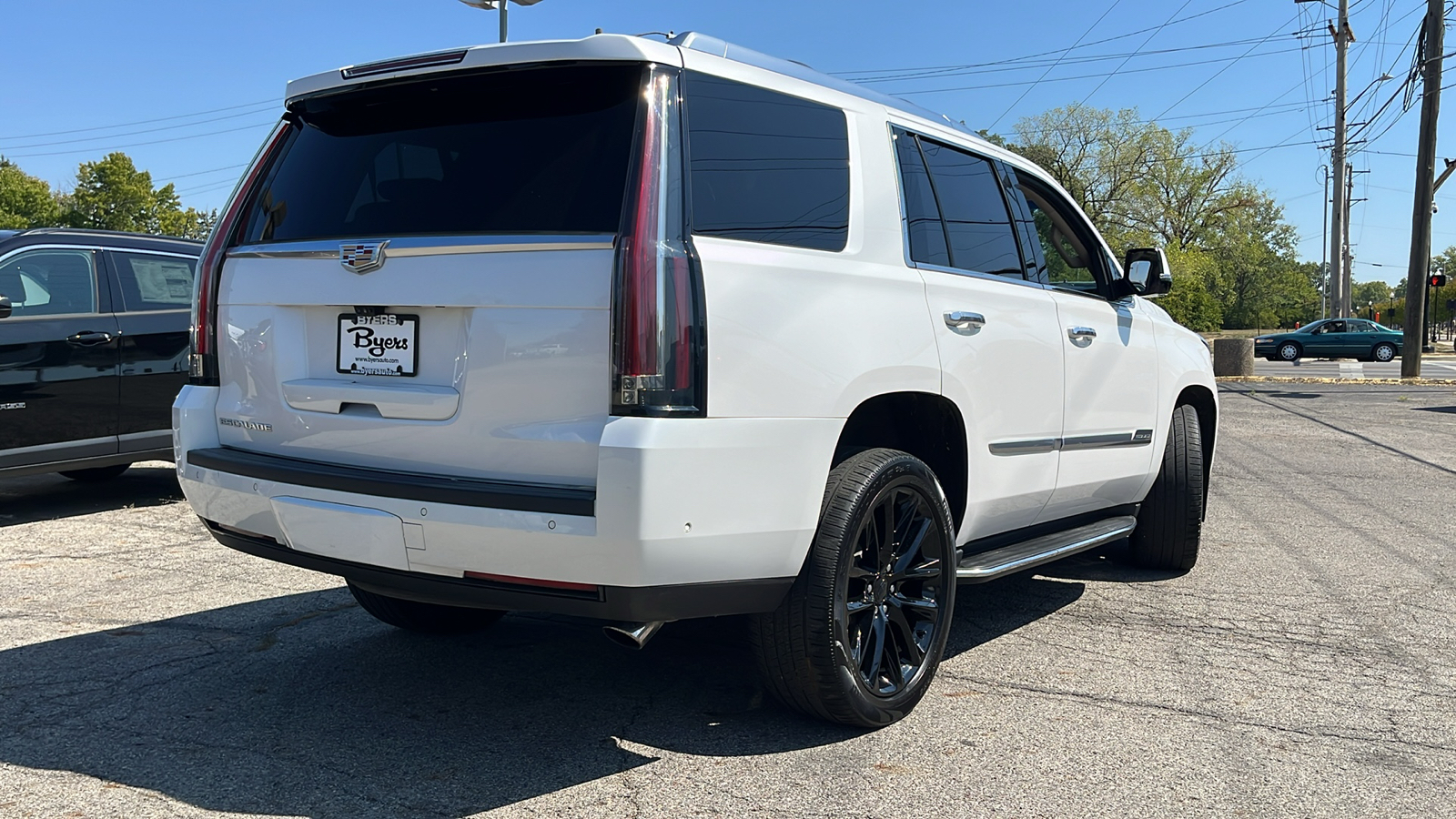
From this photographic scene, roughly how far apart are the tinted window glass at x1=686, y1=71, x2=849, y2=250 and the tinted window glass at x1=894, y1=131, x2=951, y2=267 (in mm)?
340

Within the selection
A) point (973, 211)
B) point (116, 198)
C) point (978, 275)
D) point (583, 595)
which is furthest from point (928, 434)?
point (116, 198)

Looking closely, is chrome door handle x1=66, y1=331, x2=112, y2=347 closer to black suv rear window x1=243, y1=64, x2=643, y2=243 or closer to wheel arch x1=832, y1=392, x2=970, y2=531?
black suv rear window x1=243, y1=64, x2=643, y2=243

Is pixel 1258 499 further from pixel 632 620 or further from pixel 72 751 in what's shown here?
pixel 72 751

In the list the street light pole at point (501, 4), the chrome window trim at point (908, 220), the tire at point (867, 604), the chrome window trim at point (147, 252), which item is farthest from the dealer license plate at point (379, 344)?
the street light pole at point (501, 4)

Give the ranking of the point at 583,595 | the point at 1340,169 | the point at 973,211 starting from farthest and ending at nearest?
the point at 1340,169 → the point at 973,211 → the point at 583,595

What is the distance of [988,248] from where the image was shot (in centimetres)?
435

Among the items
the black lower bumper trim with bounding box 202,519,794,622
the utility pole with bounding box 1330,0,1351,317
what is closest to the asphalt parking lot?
the black lower bumper trim with bounding box 202,519,794,622

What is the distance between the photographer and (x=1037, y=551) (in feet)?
14.2

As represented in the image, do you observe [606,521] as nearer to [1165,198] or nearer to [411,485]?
[411,485]

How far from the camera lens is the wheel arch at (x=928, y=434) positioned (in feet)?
12.5

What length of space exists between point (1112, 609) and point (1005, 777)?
219 centimetres

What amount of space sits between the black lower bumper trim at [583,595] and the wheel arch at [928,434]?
84 cm

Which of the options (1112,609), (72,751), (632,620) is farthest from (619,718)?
(1112,609)

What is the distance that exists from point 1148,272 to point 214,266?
12.7 ft
